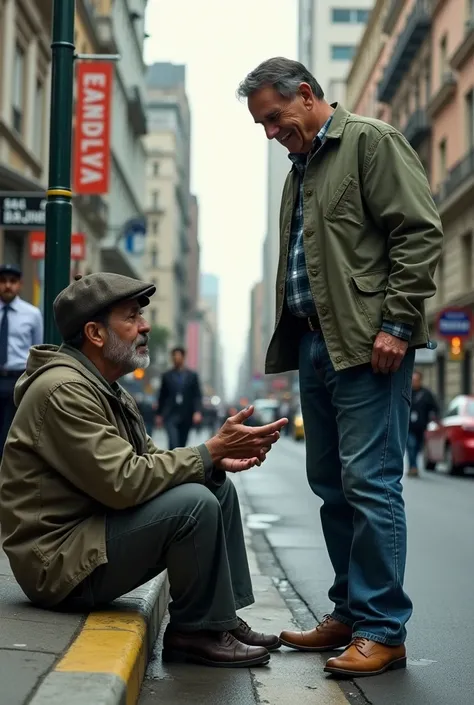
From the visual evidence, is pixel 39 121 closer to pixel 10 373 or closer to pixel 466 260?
pixel 466 260

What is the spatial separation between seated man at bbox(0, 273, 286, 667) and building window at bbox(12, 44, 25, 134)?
2091 centimetres

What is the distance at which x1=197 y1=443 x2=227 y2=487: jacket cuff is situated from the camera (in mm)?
4223

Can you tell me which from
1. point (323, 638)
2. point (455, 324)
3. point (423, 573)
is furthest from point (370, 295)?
point (455, 324)

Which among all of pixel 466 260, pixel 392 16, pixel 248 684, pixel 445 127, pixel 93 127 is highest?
pixel 392 16

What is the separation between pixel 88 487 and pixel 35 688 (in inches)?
40.4

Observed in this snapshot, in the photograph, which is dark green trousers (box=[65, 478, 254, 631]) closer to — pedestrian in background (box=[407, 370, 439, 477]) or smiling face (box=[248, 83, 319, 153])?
smiling face (box=[248, 83, 319, 153])

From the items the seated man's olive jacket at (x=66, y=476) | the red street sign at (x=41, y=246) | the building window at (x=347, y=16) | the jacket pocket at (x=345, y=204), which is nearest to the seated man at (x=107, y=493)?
the seated man's olive jacket at (x=66, y=476)

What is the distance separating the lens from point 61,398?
4.06 m

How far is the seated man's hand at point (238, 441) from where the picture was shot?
4.23m

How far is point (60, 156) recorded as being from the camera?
6680 mm

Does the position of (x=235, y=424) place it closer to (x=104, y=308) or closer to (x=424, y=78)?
(x=104, y=308)

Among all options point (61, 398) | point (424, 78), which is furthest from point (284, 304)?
point (424, 78)

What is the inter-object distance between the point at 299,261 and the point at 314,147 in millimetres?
449

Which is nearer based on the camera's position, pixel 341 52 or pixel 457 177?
pixel 457 177
